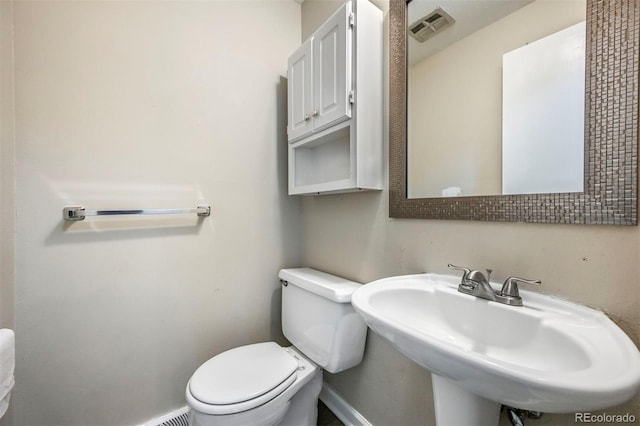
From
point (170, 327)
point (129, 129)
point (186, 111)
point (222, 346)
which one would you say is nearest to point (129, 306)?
point (170, 327)

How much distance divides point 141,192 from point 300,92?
0.88 m

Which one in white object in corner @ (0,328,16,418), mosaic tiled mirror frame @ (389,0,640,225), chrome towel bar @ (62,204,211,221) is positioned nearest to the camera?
mosaic tiled mirror frame @ (389,0,640,225)

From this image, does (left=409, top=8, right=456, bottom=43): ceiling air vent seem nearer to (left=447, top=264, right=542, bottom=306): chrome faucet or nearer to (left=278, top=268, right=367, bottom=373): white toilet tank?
(left=447, top=264, right=542, bottom=306): chrome faucet

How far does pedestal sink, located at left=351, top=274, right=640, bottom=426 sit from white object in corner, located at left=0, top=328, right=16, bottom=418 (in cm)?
93

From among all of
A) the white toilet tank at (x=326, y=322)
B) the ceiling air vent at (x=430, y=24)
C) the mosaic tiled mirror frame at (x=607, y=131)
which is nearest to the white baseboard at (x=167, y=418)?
the white toilet tank at (x=326, y=322)

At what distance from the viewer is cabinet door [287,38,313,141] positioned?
4.18 ft

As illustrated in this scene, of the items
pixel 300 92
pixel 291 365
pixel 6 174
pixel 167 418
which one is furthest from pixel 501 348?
pixel 6 174

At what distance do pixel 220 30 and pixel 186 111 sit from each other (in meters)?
0.47

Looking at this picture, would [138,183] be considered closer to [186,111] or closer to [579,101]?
[186,111]

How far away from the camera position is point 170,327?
1252mm

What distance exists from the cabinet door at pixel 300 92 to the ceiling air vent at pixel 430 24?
18.7 inches

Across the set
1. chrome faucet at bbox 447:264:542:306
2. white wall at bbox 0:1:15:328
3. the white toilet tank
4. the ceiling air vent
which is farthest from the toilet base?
the ceiling air vent

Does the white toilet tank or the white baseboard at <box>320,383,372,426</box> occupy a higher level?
the white toilet tank

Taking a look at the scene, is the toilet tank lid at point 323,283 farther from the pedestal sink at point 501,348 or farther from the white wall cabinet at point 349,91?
the white wall cabinet at point 349,91
